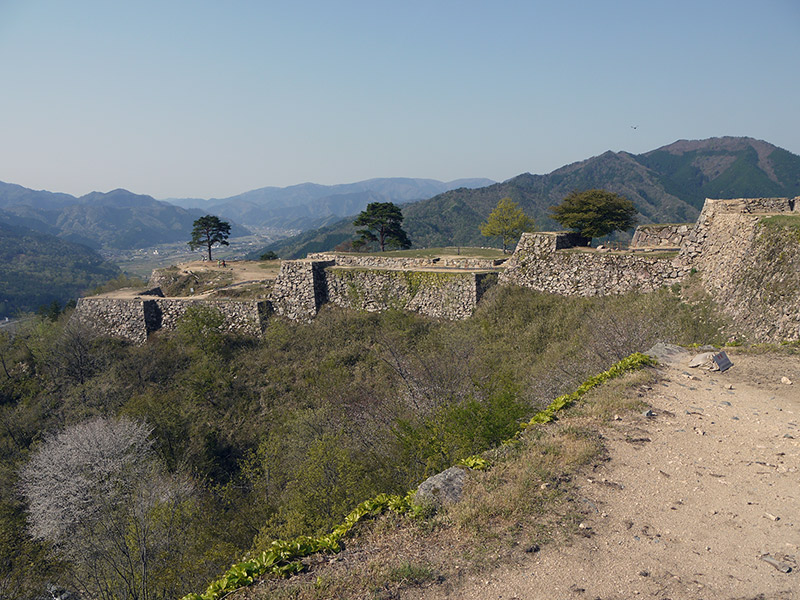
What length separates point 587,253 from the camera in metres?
20.7

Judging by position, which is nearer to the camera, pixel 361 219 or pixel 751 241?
pixel 751 241

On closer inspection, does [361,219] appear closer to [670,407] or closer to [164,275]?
[164,275]

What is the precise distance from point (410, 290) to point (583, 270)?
8959 millimetres

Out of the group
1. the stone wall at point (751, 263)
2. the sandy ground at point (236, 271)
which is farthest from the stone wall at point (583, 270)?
the sandy ground at point (236, 271)

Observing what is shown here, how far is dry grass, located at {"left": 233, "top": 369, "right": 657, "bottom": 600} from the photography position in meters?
4.88

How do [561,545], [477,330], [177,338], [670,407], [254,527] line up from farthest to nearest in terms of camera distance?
[177,338], [477,330], [254,527], [670,407], [561,545]

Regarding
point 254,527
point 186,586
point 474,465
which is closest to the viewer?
point 474,465

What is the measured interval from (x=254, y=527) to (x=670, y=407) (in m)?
12.0

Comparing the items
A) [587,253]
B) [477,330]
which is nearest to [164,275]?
[477,330]

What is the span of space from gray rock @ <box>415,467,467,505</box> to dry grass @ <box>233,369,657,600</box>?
0.16 m

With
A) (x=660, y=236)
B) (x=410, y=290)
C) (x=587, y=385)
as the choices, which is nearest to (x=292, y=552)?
(x=587, y=385)

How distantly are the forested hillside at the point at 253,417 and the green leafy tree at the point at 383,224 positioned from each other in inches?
665

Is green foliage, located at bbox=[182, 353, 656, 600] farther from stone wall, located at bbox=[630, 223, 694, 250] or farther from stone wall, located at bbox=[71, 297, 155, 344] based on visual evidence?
stone wall, located at bbox=[71, 297, 155, 344]

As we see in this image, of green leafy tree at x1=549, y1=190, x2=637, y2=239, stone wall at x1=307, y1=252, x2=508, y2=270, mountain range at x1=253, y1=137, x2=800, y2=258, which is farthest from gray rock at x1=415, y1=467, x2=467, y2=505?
mountain range at x1=253, y1=137, x2=800, y2=258
